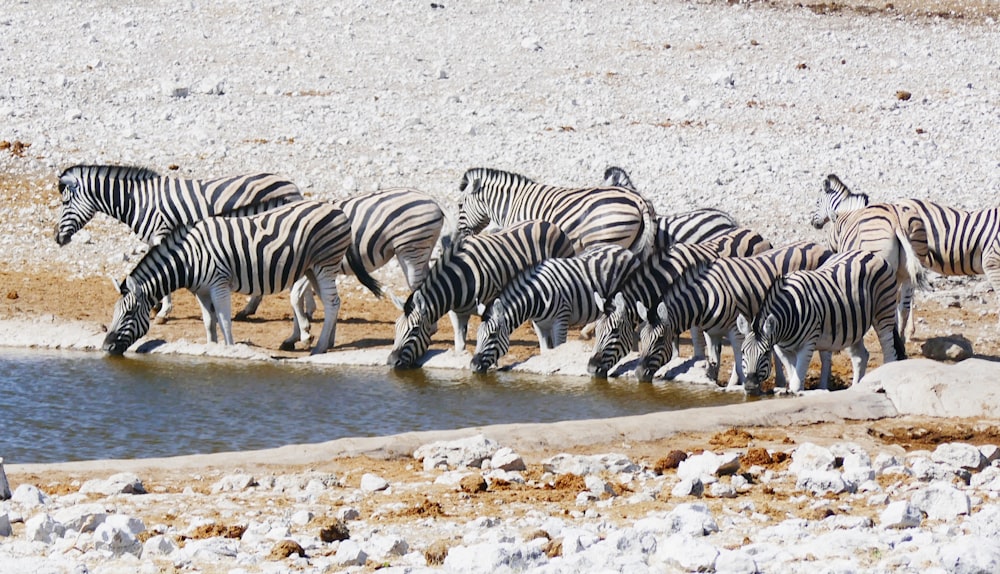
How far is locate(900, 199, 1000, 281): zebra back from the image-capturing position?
17.0 m

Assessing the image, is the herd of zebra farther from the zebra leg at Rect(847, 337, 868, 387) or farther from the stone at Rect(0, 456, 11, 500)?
the stone at Rect(0, 456, 11, 500)

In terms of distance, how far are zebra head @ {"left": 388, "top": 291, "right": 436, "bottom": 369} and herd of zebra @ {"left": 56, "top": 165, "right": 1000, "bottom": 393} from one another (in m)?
0.02

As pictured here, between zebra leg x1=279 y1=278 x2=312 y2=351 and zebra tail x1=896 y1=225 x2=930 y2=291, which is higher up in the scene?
zebra tail x1=896 y1=225 x2=930 y2=291

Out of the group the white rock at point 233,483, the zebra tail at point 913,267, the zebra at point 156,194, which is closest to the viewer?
the white rock at point 233,483

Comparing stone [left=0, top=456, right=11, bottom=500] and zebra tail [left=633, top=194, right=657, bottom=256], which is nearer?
stone [left=0, top=456, right=11, bottom=500]

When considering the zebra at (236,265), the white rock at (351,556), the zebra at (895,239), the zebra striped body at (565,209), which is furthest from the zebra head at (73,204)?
the white rock at (351,556)

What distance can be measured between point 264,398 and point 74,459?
8.80ft

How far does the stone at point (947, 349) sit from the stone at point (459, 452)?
288 inches

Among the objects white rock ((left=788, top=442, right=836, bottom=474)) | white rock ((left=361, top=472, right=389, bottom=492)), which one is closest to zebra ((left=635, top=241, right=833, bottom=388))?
white rock ((left=788, top=442, right=836, bottom=474))

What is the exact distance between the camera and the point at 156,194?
17562 mm

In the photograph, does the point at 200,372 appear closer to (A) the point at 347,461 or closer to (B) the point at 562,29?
(A) the point at 347,461

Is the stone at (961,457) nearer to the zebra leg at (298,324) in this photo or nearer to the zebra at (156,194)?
the zebra leg at (298,324)

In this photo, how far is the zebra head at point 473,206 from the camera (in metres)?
18.9

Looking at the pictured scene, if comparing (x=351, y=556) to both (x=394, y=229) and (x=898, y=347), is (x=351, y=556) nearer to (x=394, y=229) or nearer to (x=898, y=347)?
(x=898, y=347)
